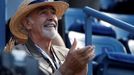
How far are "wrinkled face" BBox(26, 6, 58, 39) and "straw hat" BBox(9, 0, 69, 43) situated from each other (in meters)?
0.04

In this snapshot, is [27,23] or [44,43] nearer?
[44,43]

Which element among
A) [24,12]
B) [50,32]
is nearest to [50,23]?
[50,32]

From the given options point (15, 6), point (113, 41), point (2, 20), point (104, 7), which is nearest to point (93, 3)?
point (113, 41)

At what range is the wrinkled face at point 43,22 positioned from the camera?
3.47m

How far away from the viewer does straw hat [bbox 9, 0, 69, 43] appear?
3.52 meters

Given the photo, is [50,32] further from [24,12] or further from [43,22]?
[24,12]

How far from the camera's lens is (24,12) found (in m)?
3.54

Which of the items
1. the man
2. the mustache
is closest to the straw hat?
the man

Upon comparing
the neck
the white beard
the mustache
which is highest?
the mustache

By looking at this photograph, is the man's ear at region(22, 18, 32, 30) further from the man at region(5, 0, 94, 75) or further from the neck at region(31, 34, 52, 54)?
the neck at region(31, 34, 52, 54)

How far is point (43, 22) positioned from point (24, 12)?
15 centimetres

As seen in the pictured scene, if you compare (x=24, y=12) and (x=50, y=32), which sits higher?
(x=24, y=12)

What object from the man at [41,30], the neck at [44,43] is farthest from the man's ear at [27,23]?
the neck at [44,43]

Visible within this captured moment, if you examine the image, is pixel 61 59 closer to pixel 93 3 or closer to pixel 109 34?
pixel 93 3
